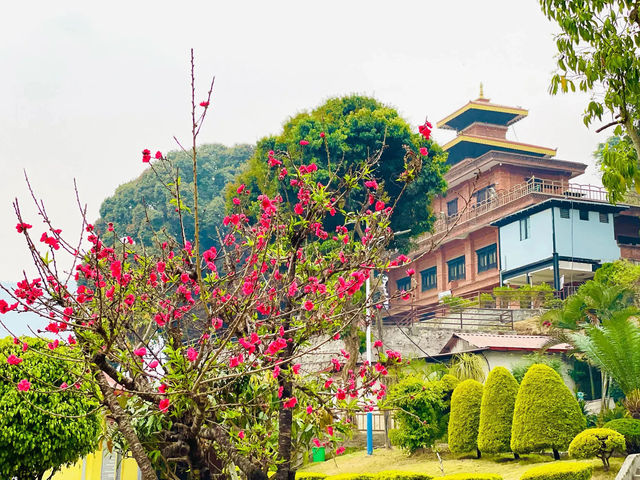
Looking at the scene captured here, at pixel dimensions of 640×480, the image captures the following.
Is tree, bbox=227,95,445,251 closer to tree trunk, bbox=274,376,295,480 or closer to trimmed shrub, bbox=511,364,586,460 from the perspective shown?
trimmed shrub, bbox=511,364,586,460

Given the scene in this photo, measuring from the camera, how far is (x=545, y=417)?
60.2ft

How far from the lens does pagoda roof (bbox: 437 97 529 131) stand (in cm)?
5074

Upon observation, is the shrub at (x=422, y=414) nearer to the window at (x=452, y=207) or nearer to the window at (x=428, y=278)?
the window at (x=428, y=278)

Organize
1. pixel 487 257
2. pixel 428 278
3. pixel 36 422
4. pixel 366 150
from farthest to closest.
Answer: pixel 428 278, pixel 487 257, pixel 366 150, pixel 36 422

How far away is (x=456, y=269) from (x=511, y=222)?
6701 millimetres

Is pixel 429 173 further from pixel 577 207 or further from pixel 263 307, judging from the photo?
pixel 263 307

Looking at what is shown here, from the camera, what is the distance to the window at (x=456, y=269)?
45594mm

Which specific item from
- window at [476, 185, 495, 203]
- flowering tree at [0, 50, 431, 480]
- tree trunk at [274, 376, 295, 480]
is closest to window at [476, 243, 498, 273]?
window at [476, 185, 495, 203]

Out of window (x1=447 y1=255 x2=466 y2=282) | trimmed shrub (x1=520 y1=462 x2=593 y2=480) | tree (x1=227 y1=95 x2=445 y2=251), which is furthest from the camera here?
window (x1=447 y1=255 x2=466 y2=282)

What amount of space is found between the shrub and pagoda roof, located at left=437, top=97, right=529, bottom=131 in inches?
1201

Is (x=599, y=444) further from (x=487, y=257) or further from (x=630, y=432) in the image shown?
(x=487, y=257)

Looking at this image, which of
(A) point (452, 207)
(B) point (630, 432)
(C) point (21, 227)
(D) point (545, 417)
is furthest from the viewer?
(A) point (452, 207)

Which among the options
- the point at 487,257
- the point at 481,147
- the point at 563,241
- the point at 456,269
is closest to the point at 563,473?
the point at 563,241

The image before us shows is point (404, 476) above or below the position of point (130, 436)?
below
